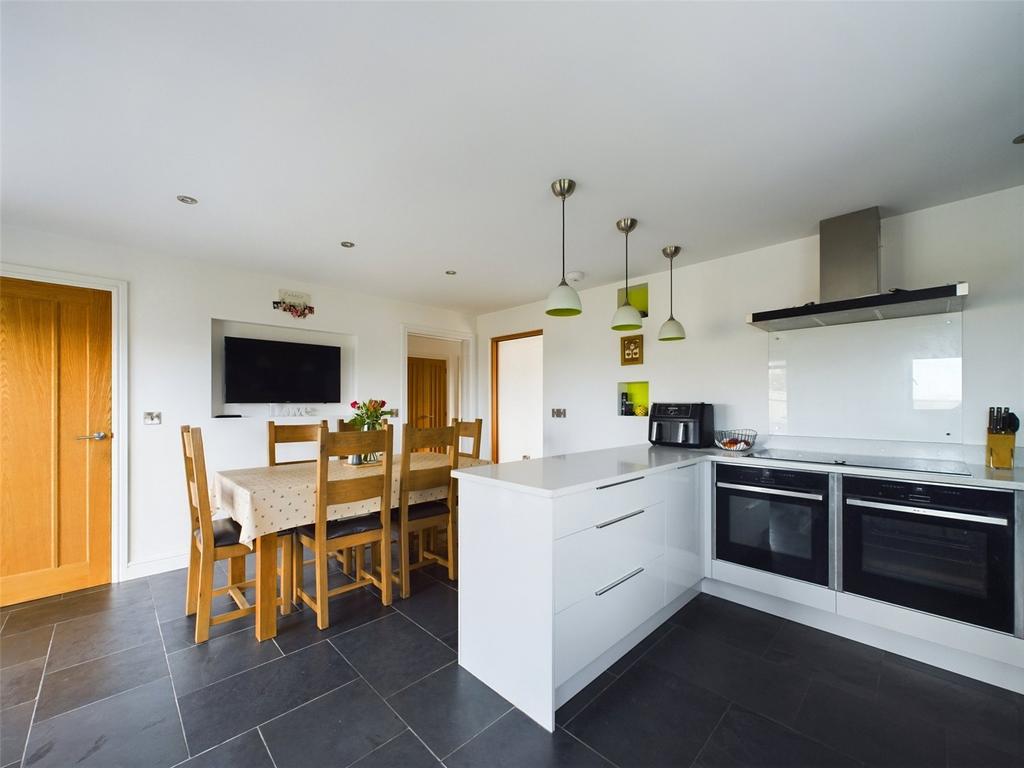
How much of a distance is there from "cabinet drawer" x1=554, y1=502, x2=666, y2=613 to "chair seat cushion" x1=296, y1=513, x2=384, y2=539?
4.32 ft

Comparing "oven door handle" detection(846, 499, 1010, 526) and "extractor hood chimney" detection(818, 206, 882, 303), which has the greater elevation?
"extractor hood chimney" detection(818, 206, 882, 303)

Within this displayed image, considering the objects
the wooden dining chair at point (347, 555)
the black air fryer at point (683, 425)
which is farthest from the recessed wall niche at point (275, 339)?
the black air fryer at point (683, 425)

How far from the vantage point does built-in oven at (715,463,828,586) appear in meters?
2.17

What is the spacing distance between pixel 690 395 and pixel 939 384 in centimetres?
138

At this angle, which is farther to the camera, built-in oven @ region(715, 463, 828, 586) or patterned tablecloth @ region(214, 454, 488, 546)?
built-in oven @ region(715, 463, 828, 586)

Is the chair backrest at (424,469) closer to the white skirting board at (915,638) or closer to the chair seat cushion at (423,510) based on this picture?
the chair seat cushion at (423,510)

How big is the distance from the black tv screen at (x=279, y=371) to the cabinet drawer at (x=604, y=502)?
10.1ft

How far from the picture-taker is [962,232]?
7.51 ft

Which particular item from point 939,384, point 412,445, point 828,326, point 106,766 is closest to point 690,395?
point 828,326

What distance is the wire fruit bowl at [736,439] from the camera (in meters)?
2.74

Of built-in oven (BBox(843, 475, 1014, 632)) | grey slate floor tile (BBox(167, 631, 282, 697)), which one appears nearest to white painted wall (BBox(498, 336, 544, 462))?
grey slate floor tile (BBox(167, 631, 282, 697))

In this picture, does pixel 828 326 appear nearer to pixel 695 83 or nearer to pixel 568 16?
pixel 695 83

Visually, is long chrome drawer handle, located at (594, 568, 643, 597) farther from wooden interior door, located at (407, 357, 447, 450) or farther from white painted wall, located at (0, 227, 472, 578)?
wooden interior door, located at (407, 357, 447, 450)

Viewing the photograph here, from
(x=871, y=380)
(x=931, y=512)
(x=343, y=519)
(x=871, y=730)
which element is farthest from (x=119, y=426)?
(x=871, y=380)
